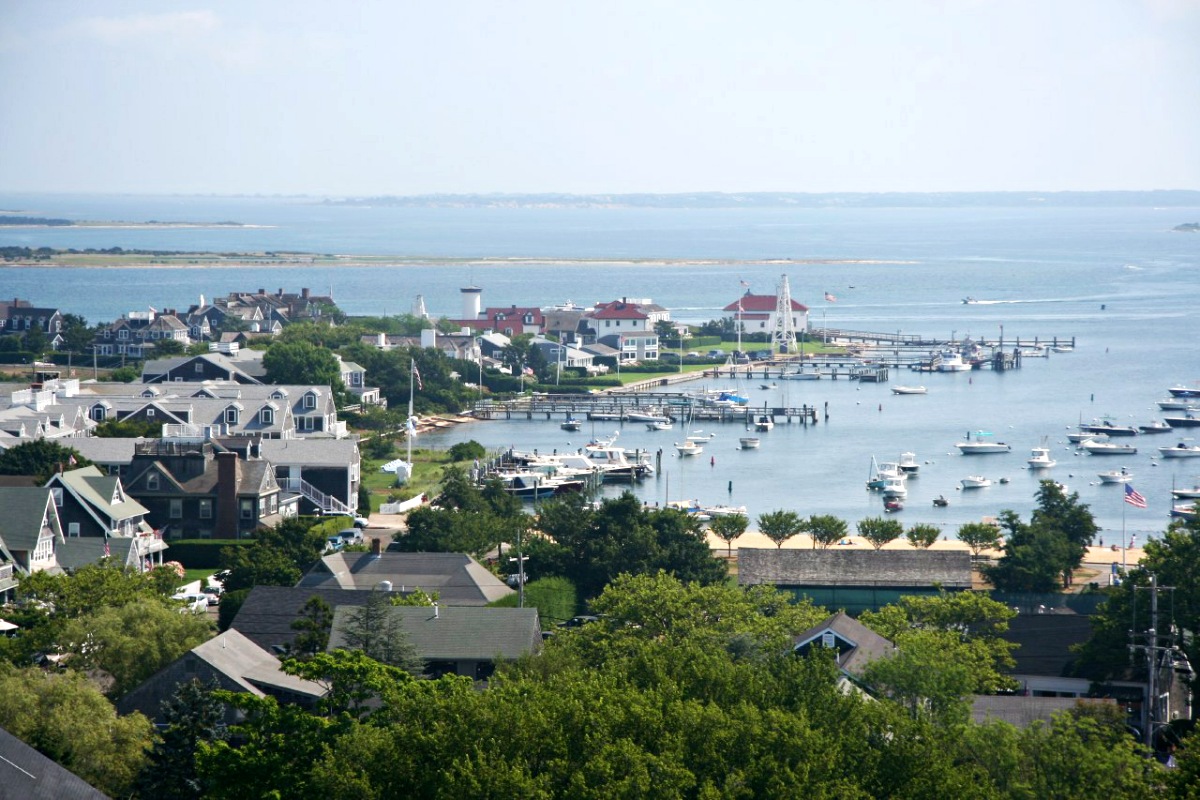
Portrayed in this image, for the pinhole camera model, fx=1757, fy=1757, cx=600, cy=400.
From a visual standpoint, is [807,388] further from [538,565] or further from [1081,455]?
[538,565]

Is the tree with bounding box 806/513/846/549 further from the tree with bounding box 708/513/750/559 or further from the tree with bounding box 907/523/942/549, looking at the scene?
the tree with bounding box 708/513/750/559

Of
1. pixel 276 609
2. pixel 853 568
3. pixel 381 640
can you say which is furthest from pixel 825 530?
pixel 381 640

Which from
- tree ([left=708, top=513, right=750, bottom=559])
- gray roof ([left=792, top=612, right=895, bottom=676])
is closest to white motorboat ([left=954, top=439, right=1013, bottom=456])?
tree ([left=708, top=513, right=750, bottom=559])

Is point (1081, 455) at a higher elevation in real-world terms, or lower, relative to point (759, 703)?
lower

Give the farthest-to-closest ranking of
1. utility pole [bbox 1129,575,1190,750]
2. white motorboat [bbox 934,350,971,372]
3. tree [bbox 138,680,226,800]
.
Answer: white motorboat [bbox 934,350,971,372] < utility pole [bbox 1129,575,1190,750] < tree [bbox 138,680,226,800]

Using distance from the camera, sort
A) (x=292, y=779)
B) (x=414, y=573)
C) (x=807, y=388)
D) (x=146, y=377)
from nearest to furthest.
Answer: (x=292, y=779) < (x=414, y=573) < (x=146, y=377) < (x=807, y=388)

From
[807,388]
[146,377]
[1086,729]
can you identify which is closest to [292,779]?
[1086,729]

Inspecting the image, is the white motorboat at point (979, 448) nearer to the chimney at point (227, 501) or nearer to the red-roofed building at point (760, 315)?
the chimney at point (227, 501)
